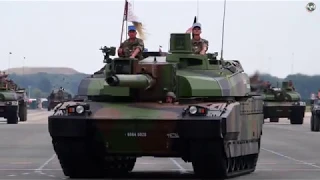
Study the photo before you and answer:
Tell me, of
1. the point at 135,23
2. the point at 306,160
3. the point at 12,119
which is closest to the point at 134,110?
the point at 135,23

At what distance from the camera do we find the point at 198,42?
70.5 ft

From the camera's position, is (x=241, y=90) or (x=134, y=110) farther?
(x=241, y=90)

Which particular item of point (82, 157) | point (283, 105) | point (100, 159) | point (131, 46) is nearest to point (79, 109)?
point (82, 157)

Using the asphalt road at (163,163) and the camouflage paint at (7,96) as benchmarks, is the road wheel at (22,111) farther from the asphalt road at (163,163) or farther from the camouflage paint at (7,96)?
the asphalt road at (163,163)

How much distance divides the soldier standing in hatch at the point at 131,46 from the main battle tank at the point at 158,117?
0.30 meters

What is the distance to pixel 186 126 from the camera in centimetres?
1828

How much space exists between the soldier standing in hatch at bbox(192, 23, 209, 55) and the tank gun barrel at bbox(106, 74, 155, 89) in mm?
1890

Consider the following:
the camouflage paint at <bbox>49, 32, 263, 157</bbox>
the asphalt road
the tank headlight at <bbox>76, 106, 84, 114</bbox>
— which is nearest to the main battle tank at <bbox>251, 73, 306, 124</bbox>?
the asphalt road

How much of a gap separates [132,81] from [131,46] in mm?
1876

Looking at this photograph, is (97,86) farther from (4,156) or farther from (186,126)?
(4,156)

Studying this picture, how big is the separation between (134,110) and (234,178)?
8.24ft

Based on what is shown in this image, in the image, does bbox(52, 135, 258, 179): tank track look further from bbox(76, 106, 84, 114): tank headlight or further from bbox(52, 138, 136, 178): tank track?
bbox(76, 106, 84, 114): tank headlight

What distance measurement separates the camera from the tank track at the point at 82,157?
18922 millimetres

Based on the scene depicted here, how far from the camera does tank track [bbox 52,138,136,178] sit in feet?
62.1
